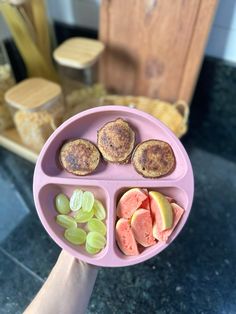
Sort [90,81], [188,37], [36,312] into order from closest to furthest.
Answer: [36,312] < [188,37] < [90,81]

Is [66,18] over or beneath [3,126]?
over

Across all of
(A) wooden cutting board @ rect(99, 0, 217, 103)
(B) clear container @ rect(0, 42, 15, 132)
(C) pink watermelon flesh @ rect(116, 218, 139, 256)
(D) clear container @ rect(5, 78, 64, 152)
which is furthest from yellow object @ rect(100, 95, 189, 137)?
(C) pink watermelon flesh @ rect(116, 218, 139, 256)

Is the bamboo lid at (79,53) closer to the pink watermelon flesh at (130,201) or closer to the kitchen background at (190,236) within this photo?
the kitchen background at (190,236)

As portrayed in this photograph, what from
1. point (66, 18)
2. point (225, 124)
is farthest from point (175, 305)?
point (66, 18)

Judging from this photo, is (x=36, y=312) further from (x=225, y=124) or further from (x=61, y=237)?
(x=225, y=124)

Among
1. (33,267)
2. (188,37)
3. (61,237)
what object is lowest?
(33,267)

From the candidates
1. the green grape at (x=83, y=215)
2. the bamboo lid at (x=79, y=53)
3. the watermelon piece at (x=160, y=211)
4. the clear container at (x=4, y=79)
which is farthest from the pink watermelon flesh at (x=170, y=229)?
the clear container at (x=4, y=79)
